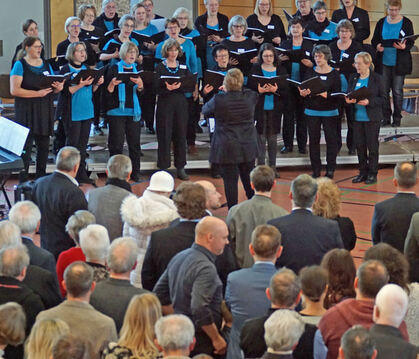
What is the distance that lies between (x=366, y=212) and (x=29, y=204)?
466 cm

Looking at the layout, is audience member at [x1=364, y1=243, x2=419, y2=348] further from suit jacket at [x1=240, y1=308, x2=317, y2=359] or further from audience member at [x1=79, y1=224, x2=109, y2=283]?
audience member at [x1=79, y1=224, x2=109, y2=283]

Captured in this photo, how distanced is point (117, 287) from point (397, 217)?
218cm

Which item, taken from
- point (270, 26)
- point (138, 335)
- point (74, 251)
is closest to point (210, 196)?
point (74, 251)

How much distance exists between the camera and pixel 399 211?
18.4 ft

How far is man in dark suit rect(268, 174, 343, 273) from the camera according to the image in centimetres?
500

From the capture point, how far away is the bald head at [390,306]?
12.1 feet

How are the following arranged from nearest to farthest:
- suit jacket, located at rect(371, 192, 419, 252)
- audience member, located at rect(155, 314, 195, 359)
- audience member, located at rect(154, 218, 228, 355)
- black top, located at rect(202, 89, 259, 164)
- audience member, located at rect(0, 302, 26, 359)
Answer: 1. audience member, located at rect(155, 314, 195, 359)
2. audience member, located at rect(0, 302, 26, 359)
3. audience member, located at rect(154, 218, 228, 355)
4. suit jacket, located at rect(371, 192, 419, 252)
5. black top, located at rect(202, 89, 259, 164)

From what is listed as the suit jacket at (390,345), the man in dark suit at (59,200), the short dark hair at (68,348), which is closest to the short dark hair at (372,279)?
the suit jacket at (390,345)

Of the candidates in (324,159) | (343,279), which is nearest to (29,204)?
(343,279)

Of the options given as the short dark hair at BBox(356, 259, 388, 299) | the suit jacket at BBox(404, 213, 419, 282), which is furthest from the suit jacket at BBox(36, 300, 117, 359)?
the suit jacket at BBox(404, 213, 419, 282)

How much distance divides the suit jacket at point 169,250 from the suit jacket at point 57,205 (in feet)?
3.85

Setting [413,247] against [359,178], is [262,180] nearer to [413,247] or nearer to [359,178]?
[413,247]

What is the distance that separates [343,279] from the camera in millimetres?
4410

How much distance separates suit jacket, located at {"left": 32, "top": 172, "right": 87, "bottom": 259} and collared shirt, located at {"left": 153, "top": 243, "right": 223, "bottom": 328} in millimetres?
1612
